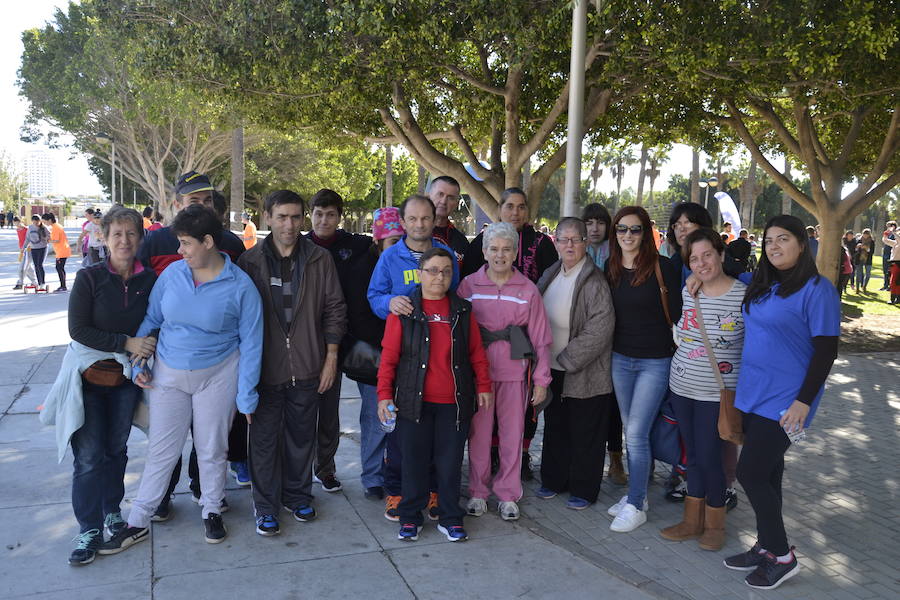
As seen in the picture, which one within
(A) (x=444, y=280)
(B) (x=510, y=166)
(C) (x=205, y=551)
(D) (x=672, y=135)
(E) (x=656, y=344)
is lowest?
(C) (x=205, y=551)

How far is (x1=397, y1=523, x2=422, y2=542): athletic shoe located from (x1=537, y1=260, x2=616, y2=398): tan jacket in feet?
4.17

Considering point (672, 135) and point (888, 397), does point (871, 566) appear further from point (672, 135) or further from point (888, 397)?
point (672, 135)

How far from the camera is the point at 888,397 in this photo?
7.98m

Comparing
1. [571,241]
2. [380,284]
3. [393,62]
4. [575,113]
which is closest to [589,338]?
[571,241]

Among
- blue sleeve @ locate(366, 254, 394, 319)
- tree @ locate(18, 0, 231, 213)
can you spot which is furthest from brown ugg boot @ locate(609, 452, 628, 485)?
tree @ locate(18, 0, 231, 213)

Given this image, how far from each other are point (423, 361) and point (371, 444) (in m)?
0.99

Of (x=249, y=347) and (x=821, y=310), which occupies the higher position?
(x=821, y=310)

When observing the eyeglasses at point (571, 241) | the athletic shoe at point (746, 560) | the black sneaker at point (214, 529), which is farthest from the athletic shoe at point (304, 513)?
the athletic shoe at point (746, 560)

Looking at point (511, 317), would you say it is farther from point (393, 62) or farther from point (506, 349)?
point (393, 62)

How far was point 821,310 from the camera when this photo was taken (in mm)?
3311

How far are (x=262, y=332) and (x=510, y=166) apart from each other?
7.57 meters

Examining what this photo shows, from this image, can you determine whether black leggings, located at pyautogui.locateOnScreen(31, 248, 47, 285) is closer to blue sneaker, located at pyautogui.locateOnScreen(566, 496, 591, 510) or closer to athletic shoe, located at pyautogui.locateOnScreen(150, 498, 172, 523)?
athletic shoe, located at pyautogui.locateOnScreen(150, 498, 172, 523)

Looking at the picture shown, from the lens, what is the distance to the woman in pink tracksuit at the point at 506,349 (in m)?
4.17

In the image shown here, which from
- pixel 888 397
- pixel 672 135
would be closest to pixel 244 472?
pixel 888 397
